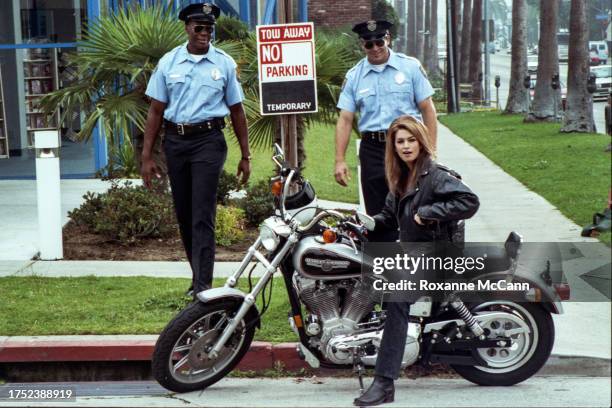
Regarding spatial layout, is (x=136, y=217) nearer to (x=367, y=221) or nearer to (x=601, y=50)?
(x=367, y=221)

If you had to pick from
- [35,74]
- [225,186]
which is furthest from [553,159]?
[225,186]

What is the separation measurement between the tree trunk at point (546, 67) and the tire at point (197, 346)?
2646 cm

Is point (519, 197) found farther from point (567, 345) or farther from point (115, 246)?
point (567, 345)

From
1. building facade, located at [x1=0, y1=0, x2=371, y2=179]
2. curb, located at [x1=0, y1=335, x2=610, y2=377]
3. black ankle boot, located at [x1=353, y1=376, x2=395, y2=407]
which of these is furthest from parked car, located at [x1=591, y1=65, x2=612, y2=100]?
black ankle boot, located at [x1=353, y1=376, x2=395, y2=407]

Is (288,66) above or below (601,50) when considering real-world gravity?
above

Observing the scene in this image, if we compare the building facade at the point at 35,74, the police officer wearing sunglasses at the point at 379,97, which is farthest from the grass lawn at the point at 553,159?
the building facade at the point at 35,74

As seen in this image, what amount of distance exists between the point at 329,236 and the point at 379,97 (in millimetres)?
1693

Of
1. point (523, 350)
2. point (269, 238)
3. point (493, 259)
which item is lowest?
point (523, 350)

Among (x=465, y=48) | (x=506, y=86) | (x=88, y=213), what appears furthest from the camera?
(x=506, y=86)

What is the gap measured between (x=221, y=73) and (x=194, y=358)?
2.36m

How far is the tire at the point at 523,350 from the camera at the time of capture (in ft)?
22.8

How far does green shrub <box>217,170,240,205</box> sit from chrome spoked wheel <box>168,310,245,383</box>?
20.7ft

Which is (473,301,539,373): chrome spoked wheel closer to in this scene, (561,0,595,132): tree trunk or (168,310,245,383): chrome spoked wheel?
(168,310,245,383): chrome spoked wheel

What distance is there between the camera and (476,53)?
54375mm
